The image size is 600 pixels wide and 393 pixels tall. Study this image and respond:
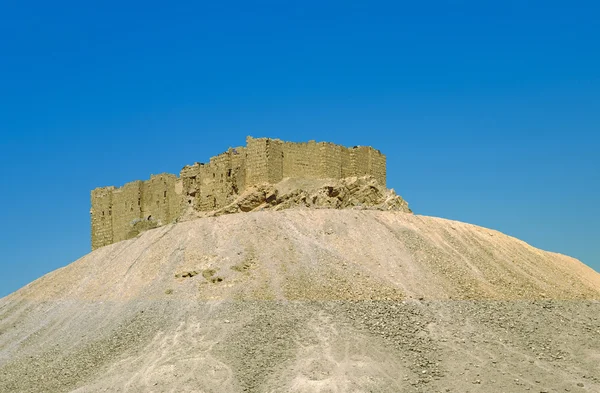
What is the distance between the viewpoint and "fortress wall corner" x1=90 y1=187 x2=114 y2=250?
42688mm

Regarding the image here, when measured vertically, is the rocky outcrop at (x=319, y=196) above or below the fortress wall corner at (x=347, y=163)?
below

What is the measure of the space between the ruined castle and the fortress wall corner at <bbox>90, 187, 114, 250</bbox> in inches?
20.0

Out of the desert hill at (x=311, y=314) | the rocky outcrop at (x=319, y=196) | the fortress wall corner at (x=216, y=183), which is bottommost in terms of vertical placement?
the desert hill at (x=311, y=314)

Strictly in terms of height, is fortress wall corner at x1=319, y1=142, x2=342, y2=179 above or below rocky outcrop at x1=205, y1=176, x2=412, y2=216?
above

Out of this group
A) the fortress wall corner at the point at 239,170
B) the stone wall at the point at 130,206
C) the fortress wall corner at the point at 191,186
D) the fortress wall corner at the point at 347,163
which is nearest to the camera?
the fortress wall corner at the point at 239,170

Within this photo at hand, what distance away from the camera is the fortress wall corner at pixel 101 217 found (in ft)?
140

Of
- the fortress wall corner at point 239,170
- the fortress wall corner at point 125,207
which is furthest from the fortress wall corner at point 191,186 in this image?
the fortress wall corner at point 125,207

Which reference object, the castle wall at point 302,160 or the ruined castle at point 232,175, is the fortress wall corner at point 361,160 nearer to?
the ruined castle at point 232,175

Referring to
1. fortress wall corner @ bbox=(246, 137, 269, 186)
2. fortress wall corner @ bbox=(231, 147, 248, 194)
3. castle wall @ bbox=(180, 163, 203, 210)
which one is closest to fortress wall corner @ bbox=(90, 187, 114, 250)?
castle wall @ bbox=(180, 163, 203, 210)

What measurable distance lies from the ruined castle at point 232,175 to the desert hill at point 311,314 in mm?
4001

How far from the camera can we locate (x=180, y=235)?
3067 centimetres

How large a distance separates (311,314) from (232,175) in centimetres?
1406

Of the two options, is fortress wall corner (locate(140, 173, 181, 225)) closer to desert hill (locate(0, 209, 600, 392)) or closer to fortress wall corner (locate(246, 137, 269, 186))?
desert hill (locate(0, 209, 600, 392))

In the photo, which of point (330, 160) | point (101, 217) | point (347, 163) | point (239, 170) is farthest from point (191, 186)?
point (101, 217)
